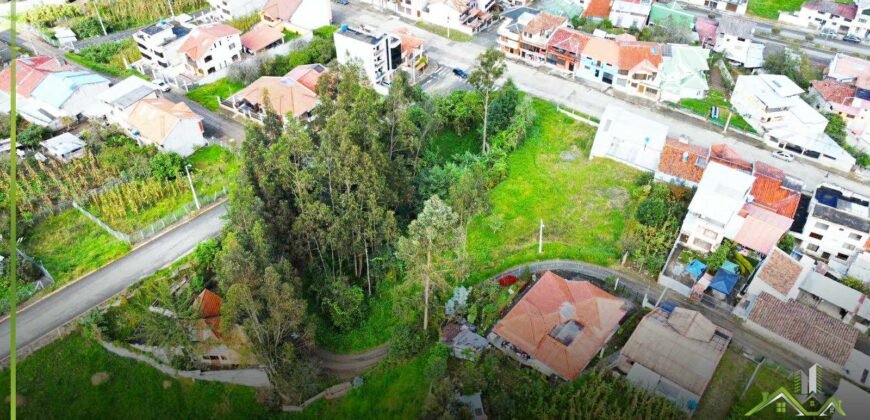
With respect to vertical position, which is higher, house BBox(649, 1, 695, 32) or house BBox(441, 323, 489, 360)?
house BBox(649, 1, 695, 32)

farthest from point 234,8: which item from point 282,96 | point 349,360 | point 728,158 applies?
point 728,158

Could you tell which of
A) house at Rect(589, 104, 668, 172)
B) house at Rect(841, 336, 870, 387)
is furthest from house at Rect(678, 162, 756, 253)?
house at Rect(841, 336, 870, 387)

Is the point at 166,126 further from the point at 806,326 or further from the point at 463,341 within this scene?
the point at 806,326

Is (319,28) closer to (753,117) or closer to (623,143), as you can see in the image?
(623,143)

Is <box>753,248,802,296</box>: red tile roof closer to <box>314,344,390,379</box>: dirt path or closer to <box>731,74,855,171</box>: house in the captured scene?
<box>731,74,855,171</box>: house

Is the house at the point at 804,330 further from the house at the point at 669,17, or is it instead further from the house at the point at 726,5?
the house at the point at 726,5

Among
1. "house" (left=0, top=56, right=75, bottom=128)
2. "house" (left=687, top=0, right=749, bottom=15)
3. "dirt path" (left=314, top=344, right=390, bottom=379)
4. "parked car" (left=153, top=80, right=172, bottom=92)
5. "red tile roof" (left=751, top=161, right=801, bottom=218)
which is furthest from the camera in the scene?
"house" (left=687, top=0, right=749, bottom=15)
